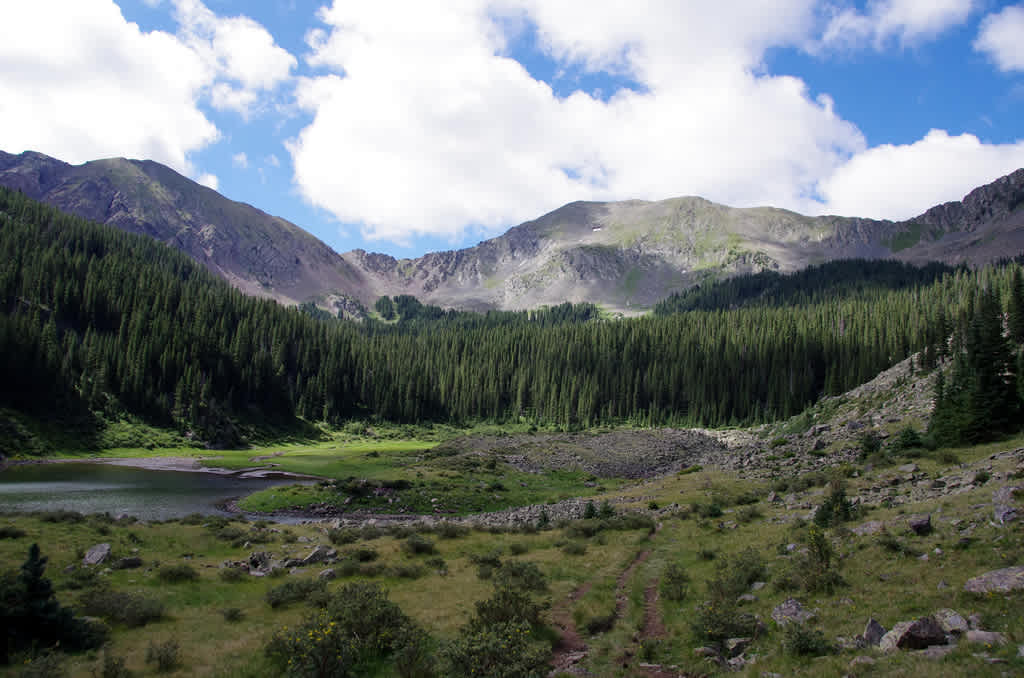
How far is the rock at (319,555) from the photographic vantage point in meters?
27.5

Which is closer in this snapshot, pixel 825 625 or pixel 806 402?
pixel 825 625

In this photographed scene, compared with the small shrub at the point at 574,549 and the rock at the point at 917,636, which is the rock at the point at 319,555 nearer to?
the small shrub at the point at 574,549

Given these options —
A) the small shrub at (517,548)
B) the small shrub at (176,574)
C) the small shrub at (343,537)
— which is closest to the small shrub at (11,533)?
the small shrub at (176,574)

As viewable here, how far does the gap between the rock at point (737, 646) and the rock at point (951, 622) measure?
4.39 meters

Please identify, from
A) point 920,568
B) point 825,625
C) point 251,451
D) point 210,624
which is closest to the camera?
point 825,625

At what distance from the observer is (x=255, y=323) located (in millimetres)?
153500

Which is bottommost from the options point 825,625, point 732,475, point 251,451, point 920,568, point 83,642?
point 251,451

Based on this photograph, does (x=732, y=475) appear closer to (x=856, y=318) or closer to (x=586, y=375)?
(x=586, y=375)

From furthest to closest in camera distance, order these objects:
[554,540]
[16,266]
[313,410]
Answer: [313,410] < [16,266] < [554,540]

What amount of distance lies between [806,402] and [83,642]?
5162 inches

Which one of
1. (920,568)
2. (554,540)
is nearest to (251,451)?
(554,540)

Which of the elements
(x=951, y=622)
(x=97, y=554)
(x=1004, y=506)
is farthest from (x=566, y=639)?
(x=97, y=554)

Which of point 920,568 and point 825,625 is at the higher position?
point 920,568

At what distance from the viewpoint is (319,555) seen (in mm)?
28266
